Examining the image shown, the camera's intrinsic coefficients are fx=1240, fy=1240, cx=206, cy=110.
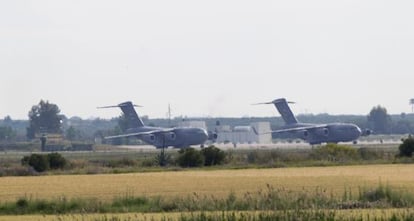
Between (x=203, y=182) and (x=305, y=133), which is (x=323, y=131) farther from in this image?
(x=203, y=182)

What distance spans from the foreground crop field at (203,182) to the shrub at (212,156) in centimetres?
972

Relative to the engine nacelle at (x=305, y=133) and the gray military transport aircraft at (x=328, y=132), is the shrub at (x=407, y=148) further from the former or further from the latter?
the engine nacelle at (x=305, y=133)

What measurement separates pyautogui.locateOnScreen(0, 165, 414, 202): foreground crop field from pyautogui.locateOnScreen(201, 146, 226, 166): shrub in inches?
383

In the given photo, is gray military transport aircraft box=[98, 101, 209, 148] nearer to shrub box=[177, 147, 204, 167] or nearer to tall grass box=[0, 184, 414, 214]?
shrub box=[177, 147, 204, 167]

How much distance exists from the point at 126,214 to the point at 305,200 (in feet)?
20.9

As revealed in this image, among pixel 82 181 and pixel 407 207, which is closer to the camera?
pixel 407 207

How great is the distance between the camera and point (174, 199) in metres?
48.6

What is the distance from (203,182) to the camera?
211ft

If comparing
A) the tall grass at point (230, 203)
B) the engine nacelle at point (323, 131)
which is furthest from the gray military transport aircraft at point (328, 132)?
the tall grass at point (230, 203)

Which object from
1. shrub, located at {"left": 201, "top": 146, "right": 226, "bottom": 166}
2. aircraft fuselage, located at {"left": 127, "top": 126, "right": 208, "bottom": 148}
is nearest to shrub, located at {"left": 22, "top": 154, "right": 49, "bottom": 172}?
shrub, located at {"left": 201, "top": 146, "right": 226, "bottom": 166}

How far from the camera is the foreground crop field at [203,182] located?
56.4 meters

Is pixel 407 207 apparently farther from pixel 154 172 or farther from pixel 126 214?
pixel 154 172

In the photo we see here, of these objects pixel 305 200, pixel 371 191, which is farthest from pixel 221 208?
pixel 371 191

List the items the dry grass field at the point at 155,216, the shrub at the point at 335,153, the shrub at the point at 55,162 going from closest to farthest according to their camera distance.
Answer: the dry grass field at the point at 155,216 < the shrub at the point at 55,162 < the shrub at the point at 335,153
